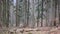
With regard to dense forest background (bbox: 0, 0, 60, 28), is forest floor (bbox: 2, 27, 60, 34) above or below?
below

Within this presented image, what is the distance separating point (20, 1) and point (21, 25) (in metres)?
0.26

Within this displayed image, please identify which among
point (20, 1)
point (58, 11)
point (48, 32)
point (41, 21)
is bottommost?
point (48, 32)

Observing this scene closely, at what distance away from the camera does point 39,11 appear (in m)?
1.39

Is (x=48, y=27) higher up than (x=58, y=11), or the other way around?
(x=58, y=11)

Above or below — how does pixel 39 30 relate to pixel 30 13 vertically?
below

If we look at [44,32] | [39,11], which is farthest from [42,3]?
[44,32]

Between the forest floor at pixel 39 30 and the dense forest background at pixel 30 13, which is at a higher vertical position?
the dense forest background at pixel 30 13

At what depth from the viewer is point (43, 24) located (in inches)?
54.4

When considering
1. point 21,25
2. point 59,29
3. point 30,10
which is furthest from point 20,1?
point 59,29

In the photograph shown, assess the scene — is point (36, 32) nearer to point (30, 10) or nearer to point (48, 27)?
point (48, 27)

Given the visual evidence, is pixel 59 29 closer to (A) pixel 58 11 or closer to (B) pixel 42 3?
(A) pixel 58 11

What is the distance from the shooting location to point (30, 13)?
4.58 feet

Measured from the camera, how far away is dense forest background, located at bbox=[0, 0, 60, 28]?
4.51ft

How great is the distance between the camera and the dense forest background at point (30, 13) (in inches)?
54.1
